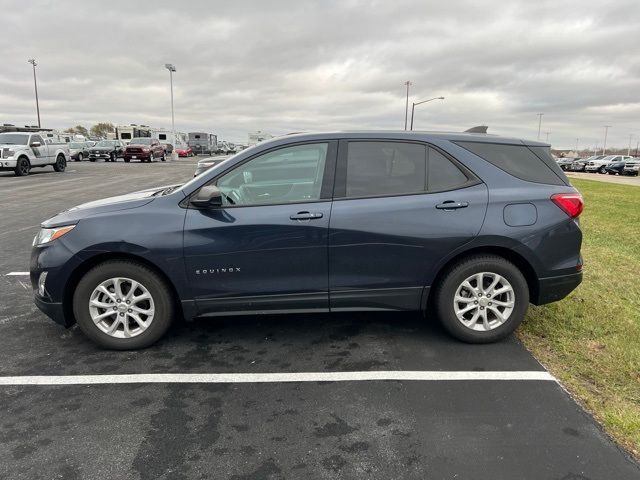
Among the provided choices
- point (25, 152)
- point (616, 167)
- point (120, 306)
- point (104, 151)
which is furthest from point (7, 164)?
point (616, 167)

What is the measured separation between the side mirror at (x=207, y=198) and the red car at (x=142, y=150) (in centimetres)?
3630

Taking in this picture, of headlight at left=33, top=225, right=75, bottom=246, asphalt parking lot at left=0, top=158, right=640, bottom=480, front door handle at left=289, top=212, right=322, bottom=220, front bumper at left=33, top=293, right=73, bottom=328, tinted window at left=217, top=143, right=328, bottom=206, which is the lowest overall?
asphalt parking lot at left=0, top=158, right=640, bottom=480

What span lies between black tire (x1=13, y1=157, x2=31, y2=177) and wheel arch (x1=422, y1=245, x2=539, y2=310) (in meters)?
22.6

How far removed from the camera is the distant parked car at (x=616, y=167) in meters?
40.2

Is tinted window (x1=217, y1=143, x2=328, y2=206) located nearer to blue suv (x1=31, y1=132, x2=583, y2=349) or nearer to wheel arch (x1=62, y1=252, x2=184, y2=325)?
blue suv (x1=31, y1=132, x2=583, y2=349)

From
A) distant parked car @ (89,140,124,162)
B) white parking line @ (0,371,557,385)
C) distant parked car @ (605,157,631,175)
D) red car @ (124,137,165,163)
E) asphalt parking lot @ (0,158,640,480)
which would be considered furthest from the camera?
distant parked car @ (605,157,631,175)

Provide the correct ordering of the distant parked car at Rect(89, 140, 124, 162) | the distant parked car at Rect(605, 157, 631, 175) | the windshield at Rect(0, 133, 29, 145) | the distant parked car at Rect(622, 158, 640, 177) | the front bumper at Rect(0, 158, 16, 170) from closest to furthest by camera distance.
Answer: the front bumper at Rect(0, 158, 16, 170), the windshield at Rect(0, 133, 29, 145), the distant parked car at Rect(89, 140, 124, 162), the distant parked car at Rect(622, 158, 640, 177), the distant parked car at Rect(605, 157, 631, 175)

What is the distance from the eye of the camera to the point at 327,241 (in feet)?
12.2

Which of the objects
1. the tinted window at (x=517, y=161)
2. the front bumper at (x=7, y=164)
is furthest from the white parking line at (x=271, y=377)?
the front bumper at (x=7, y=164)

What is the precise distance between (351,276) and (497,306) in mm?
1238

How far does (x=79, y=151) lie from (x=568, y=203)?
42269 millimetres

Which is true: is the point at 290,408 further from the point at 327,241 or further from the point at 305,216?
the point at 305,216

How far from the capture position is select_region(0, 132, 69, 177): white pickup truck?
68.4 feet

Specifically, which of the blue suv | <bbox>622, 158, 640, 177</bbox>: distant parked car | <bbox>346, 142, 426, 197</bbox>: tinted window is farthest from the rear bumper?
<bbox>622, 158, 640, 177</bbox>: distant parked car
